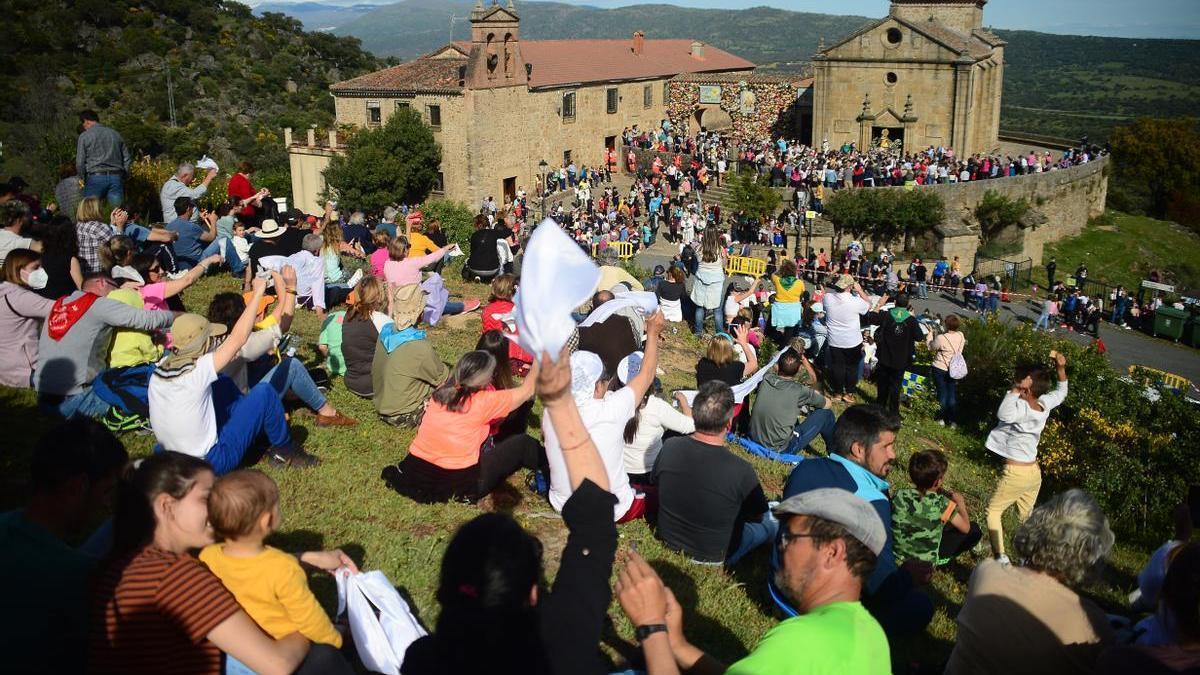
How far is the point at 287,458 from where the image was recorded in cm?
576

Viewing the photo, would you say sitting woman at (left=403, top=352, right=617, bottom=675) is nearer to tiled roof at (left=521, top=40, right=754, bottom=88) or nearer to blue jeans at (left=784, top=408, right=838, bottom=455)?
blue jeans at (left=784, top=408, right=838, bottom=455)

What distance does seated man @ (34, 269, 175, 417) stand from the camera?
581 cm

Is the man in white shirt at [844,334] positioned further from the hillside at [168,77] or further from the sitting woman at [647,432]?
the hillside at [168,77]

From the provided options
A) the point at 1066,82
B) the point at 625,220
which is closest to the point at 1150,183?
the point at 625,220

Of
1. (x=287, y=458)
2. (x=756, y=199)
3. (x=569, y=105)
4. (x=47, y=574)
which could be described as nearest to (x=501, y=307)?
(x=287, y=458)

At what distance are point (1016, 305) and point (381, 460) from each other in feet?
93.3

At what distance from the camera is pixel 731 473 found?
498 cm

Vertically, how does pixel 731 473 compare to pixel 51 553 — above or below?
below

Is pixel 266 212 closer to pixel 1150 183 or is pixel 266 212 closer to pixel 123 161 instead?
pixel 123 161

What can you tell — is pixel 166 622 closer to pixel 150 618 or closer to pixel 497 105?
pixel 150 618

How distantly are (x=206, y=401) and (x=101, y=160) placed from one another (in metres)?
7.32

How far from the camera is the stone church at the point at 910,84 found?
3719 centimetres

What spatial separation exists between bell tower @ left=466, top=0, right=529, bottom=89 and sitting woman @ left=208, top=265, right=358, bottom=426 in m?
33.0

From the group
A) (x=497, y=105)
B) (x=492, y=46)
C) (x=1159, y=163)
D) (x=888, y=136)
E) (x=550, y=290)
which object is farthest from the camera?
(x=1159, y=163)
